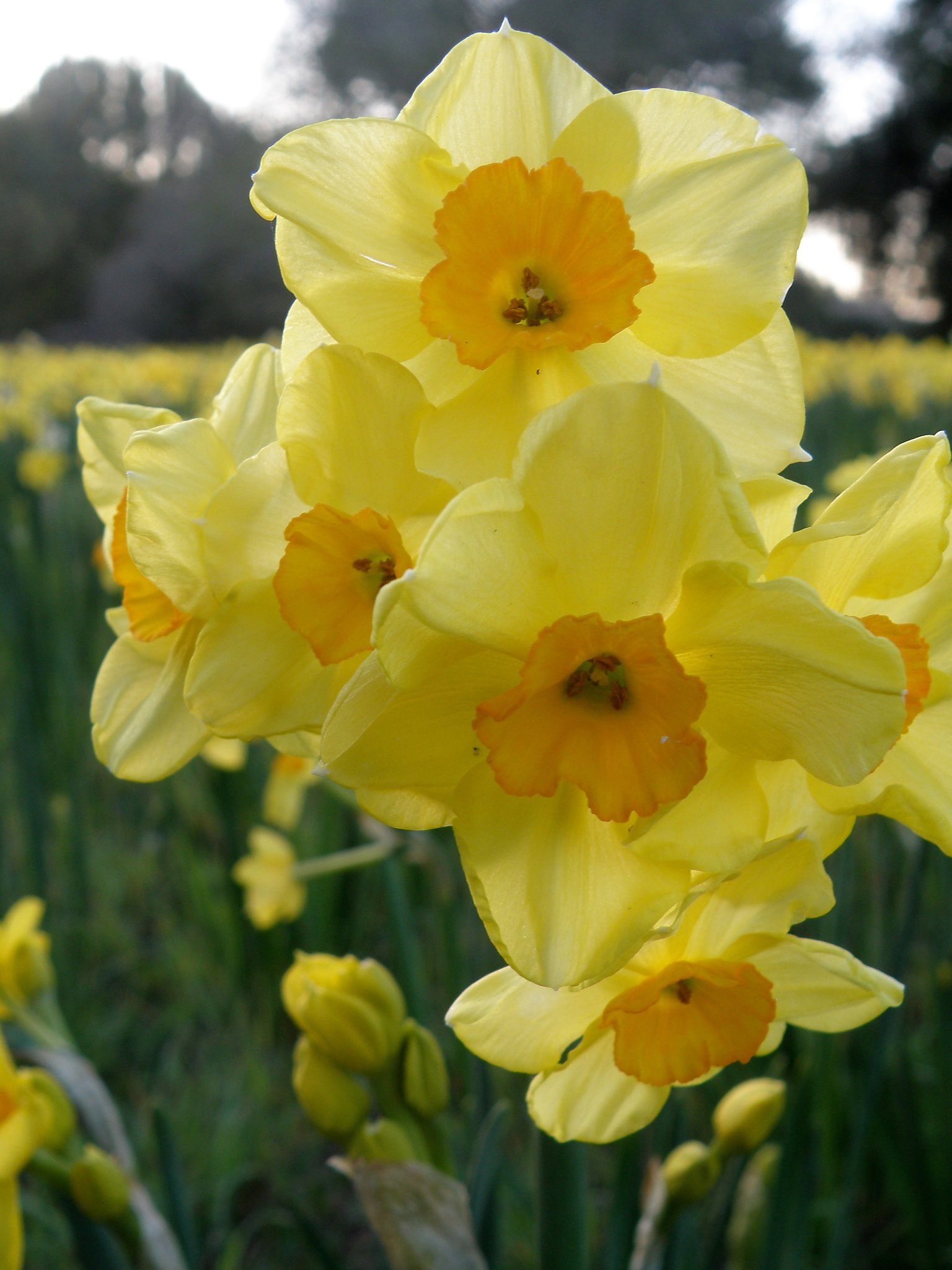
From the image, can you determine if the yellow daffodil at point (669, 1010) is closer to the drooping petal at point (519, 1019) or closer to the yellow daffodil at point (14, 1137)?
the drooping petal at point (519, 1019)

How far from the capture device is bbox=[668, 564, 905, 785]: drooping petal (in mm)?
504

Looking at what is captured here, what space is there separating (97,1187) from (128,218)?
31943 millimetres

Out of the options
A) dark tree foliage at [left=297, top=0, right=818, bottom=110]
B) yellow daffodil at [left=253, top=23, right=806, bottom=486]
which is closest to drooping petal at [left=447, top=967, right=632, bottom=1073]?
yellow daffodil at [left=253, top=23, right=806, bottom=486]

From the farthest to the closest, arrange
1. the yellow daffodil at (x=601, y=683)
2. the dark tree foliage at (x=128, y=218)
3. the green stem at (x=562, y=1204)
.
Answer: the dark tree foliage at (x=128, y=218) → the green stem at (x=562, y=1204) → the yellow daffodil at (x=601, y=683)

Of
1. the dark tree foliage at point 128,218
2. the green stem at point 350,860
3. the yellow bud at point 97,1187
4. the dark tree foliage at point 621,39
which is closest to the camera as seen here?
the yellow bud at point 97,1187

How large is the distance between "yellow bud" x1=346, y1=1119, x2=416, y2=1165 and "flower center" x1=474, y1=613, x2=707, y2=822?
46 cm

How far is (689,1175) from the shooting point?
0.94 m

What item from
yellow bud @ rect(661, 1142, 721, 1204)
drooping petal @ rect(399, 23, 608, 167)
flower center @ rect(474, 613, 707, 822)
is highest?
drooping petal @ rect(399, 23, 608, 167)

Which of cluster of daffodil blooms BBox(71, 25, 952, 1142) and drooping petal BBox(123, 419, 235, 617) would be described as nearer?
cluster of daffodil blooms BBox(71, 25, 952, 1142)

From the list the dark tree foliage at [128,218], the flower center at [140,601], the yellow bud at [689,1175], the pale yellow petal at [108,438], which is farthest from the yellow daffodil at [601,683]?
the dark tree foliage at [128,218]

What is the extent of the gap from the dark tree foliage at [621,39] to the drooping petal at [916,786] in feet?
92.6

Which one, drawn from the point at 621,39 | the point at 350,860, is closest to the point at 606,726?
the point at 350,860

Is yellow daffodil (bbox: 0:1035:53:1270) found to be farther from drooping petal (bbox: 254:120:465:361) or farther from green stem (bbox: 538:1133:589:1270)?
drooping petal (bbox: 254:120:465:361)

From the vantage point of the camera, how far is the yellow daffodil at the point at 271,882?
191 cm
